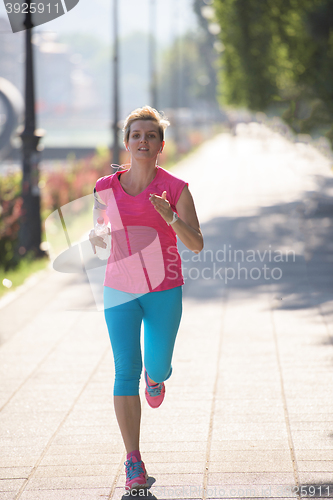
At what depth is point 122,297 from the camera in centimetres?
361

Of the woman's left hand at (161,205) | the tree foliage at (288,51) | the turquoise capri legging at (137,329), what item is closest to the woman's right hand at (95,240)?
the turquoise capri legging at (137,329)

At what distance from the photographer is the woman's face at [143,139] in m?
3.59

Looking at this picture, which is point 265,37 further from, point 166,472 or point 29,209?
point 166,472

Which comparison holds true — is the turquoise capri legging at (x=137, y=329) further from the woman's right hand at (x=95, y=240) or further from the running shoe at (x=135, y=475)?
the running shoe at (x=135, y=475)

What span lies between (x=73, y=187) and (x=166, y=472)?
45.3 feet

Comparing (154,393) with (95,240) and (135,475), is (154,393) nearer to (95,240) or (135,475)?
(135,475)

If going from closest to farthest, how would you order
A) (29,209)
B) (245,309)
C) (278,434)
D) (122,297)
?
(122,297) < (278,434) < (245,309) < (29,209)

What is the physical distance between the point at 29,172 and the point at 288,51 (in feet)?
35.9

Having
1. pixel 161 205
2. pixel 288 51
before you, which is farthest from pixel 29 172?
pixel 288 51

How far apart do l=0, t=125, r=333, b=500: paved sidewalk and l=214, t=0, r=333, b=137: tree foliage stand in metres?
5.63

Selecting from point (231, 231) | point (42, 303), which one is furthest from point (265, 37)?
point (42, 303)

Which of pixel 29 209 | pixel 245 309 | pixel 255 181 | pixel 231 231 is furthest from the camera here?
pixel 255 181

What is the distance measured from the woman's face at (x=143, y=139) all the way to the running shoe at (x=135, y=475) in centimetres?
149

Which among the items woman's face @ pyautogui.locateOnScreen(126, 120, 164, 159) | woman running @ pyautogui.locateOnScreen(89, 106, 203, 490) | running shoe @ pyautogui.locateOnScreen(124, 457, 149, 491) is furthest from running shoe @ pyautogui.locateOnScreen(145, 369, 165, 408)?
woman's face @ pyautogui.locateOnScreen(126, 120, 164, 159)
